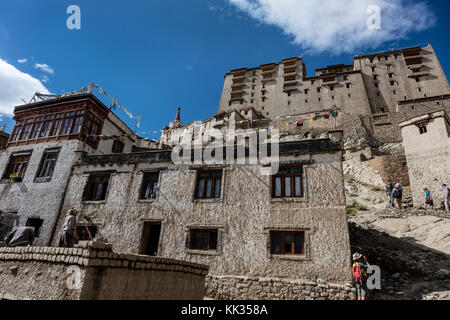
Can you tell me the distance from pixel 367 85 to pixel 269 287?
51.9m

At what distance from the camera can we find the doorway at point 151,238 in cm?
1351

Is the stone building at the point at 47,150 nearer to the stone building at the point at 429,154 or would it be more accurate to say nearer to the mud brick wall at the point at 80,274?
the mud brick wall at the point at 80,274

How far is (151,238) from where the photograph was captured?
45.4ft

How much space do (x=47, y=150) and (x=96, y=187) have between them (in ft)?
18.6

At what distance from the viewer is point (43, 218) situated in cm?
1583

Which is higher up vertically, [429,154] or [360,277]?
[429,154]

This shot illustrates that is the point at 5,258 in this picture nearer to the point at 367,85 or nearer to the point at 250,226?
the point at 250,226

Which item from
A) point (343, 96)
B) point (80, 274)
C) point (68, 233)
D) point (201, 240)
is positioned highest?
point (343, 96)

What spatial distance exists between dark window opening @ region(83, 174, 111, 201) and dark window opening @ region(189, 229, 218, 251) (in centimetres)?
607

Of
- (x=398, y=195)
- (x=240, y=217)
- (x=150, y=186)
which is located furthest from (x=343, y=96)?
(x=150, y=186)

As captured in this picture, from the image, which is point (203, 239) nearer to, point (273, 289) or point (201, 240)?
point (201, 240)

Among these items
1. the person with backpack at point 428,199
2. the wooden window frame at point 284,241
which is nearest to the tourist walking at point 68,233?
the wooden window frame at point 284,241

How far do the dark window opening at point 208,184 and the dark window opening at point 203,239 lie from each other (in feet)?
5.63

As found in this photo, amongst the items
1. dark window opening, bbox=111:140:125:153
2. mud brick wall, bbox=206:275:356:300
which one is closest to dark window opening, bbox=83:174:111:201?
dark window opening, bbox=111:140:125:153
